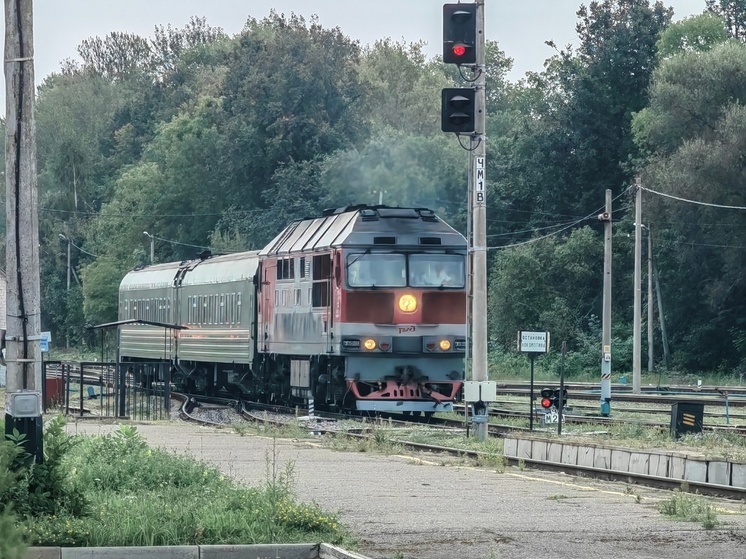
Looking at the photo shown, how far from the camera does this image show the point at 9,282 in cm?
1184

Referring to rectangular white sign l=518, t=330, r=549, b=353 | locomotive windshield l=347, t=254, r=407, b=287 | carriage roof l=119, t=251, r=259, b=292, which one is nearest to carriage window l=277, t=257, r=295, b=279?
carriage roof l=119, t=251, r=259, b=292

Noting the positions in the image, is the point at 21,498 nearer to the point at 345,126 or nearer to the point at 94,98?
the point at 345,126

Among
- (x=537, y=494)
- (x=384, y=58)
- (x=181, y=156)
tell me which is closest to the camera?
(x=537, y=494)

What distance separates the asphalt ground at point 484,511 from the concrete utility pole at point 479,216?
2732 mm

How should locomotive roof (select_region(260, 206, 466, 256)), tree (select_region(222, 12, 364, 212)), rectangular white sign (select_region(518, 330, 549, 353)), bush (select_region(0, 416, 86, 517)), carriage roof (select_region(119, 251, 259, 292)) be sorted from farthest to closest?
tree (select_region(222, 12, 364, 212))
carriage roof (select_region(119, 251, 259, 292))
locomotive roof (select_region(260, 206, 466, 256))
rectangular white sign (select_region(518, 330, 549, 353))
bush (select_region(0, 416, 86, 517))

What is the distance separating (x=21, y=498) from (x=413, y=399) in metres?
17.2

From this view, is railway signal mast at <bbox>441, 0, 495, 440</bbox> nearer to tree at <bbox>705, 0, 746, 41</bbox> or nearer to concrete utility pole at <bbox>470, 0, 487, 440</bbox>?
concrete utility pole at <bbox>470, 0, 487, 440</bbox>

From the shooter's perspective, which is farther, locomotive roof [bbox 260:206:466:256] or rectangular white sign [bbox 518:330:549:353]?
locomotive roof [bbox 260:206:466:256]

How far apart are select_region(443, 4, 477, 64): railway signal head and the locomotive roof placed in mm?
9425

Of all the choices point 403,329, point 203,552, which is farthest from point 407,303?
point 203,552

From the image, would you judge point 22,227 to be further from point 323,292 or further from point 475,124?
point 323,292

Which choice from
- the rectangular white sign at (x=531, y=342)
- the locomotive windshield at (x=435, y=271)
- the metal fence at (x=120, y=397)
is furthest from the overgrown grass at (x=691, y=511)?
the metal fence at (x=120, y=397)

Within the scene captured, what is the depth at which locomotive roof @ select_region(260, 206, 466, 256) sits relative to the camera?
28047mm

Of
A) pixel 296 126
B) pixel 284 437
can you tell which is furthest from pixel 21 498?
pixel 296 126
